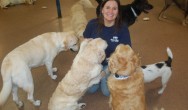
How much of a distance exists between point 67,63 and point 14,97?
A: 3.50ft

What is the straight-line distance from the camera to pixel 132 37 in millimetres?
4258

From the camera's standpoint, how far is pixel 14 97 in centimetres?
273

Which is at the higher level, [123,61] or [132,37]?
[123,61]

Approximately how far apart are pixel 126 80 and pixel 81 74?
43 cm

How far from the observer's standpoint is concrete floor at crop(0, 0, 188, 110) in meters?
2.84

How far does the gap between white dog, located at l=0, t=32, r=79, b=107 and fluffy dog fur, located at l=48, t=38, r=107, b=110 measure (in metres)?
0.40

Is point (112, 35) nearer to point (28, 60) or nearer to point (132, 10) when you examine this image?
point (28, 60)

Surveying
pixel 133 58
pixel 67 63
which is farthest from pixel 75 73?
pixel 67 63

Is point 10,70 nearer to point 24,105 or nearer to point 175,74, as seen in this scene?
point 24,105

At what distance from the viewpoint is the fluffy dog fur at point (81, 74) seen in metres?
2.19

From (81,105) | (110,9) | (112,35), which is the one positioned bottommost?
(81,105)

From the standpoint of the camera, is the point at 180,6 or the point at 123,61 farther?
the point at 180,6

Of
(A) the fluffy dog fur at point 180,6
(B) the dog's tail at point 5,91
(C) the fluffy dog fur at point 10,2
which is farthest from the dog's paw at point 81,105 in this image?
(C) the fluffy dog fur at point 10,2

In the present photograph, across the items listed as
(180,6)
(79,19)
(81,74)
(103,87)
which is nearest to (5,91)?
(81,74)
